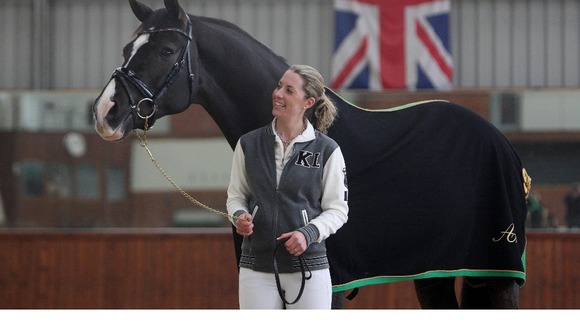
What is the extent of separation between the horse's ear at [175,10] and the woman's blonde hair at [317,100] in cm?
49

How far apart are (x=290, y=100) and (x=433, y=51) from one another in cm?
486

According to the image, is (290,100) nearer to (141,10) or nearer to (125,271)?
(141,10)

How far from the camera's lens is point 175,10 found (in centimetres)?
294

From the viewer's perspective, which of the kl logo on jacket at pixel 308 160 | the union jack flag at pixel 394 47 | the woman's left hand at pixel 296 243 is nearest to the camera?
the woman's left hand at pixel 296 243

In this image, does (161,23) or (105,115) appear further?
(161,23)

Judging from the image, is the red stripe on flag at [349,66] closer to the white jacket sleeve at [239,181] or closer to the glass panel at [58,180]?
the glass panel at [58,180]

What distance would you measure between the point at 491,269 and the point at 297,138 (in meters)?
1.04

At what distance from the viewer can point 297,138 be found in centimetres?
248

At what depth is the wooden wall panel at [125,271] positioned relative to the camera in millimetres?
6574

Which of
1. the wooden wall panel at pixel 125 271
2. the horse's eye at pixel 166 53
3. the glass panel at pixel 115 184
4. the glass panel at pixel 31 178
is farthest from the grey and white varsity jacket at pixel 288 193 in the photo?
the glass panel at pixel 31 178

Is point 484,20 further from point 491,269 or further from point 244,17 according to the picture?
point 491,269

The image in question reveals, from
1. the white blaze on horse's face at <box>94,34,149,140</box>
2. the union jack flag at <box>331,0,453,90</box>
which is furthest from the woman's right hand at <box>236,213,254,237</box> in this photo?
the union jack flag at <box>331,0,453,90</box>

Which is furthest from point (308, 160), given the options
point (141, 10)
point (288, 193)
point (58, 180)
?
point (58, 180)
